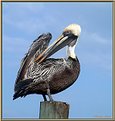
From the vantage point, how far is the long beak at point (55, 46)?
17.3 feet

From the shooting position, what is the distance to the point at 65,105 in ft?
15.0

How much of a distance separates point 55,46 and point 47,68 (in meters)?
0.57

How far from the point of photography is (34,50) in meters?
5.29

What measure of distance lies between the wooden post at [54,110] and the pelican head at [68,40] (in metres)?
1.05

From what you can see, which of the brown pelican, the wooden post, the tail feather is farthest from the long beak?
the wooden post

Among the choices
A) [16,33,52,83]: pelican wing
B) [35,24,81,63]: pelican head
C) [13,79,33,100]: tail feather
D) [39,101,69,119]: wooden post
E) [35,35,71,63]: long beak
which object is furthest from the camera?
[35,24,81,63]: pelican head

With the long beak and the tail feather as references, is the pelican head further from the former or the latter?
the tail feather

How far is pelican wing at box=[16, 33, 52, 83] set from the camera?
5.02 meters

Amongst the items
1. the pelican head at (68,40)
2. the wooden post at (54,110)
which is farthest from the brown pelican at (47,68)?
the wooden post at (54,110)

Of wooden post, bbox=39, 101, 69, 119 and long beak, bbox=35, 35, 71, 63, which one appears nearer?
wooden post, bbox=39, 101, 69, 119

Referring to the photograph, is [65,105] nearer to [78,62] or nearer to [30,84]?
[30,84]

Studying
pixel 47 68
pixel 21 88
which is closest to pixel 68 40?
pixel 47 68

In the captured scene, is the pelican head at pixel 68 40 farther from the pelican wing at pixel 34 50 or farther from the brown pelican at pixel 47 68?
the pelican wing at pixel 34 50

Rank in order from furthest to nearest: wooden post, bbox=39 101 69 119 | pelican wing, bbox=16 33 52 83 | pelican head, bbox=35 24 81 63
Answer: pelican head, bbox=35 24 81 63 → pelican wing, bbox=16 33 52 83 → wooden post, bbox=39 101 69 119
